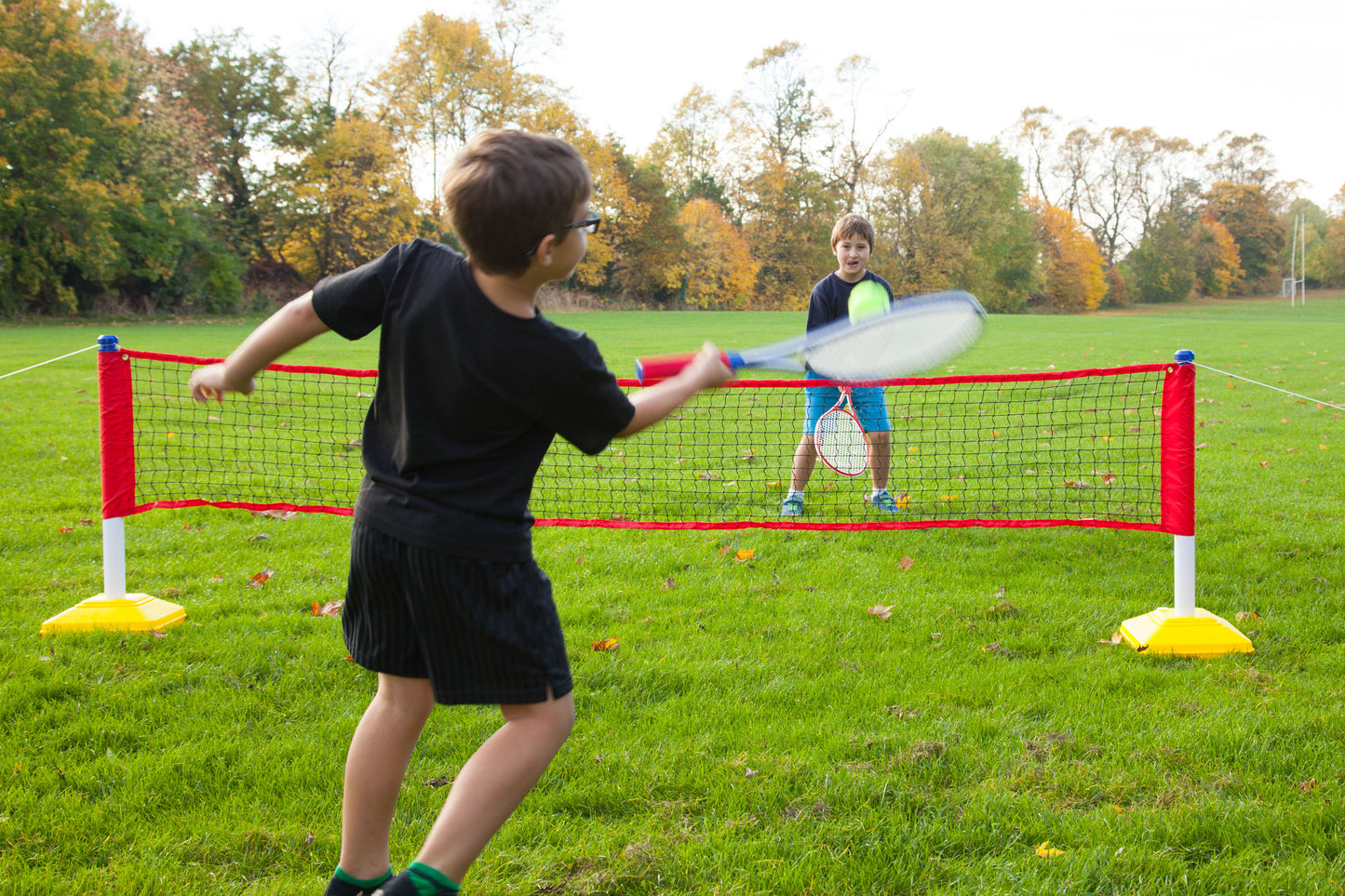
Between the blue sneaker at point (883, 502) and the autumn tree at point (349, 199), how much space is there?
3816cm

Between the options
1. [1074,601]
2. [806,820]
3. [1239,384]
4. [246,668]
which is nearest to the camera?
[806,820]

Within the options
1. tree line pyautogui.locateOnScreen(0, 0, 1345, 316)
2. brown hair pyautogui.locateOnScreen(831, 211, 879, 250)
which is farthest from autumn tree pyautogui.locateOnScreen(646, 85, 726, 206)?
brown hair pyautogui.locateOnScreen(831, 211, 879, 250)

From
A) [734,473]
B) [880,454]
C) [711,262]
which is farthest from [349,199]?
[880,454]

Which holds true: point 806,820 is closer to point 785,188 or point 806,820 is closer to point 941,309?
point 941,309

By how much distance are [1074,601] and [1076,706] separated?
1335mm

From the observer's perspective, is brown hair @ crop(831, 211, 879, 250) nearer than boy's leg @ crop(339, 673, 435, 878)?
No

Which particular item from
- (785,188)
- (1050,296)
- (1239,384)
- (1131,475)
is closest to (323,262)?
(785,188)

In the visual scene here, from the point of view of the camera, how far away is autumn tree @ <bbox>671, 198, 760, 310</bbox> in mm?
51344

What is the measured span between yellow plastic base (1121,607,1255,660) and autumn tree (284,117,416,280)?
40855 mm

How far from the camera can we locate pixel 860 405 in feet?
21.8

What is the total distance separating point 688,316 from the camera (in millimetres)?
40375

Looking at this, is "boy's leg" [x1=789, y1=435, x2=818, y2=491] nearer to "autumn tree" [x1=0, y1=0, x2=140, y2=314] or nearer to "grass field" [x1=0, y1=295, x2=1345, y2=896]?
"grass field" [x1=0, y1=295, x2=1345, y2=896]

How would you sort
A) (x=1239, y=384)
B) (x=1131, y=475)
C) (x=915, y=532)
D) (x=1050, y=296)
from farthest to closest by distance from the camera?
(x=1050, y=296), (x=1239, y=384), (x=1131, y=475), (x=915, y=532)

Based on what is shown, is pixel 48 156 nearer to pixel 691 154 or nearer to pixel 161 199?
pixel 161 199
